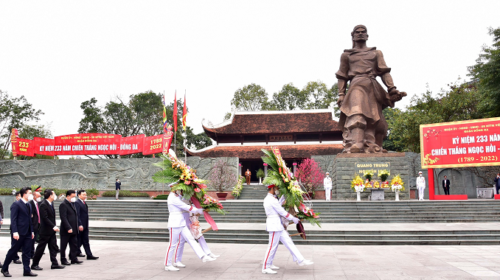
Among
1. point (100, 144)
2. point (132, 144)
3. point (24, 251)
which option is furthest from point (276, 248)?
point (100, 144)

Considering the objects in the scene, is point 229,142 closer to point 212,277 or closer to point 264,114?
point 264,114

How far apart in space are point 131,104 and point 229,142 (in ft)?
44.4

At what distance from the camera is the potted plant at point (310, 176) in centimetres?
1897

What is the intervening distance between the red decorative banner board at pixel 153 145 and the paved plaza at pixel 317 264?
48.3 ft

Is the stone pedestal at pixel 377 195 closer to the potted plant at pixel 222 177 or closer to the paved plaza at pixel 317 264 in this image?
the paved plaza at pixel 317 264

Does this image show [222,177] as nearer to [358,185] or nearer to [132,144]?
[132,144]

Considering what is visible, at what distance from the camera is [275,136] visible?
87.6 ft

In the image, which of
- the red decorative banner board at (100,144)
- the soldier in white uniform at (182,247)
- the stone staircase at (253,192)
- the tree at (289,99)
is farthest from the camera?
the tree at (289,99)

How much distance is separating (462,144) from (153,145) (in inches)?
653

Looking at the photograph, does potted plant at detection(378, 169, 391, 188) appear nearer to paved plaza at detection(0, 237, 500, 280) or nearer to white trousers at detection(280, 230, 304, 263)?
paved plaza at detection(0, 237, 500, 280)

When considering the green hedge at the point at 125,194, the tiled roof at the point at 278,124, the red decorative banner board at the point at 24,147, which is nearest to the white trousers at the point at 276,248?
the green hedge at the point at 125,194

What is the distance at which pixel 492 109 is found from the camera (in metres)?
19.5

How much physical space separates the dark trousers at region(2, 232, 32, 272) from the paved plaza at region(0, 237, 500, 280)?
220 mm

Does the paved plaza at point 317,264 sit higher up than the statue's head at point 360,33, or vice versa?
the statue's head at point 360,33
